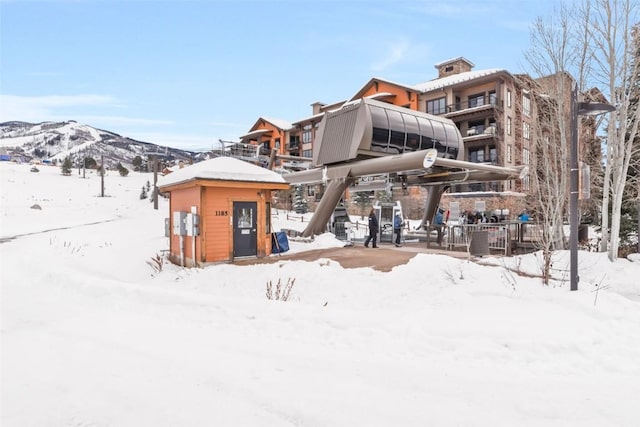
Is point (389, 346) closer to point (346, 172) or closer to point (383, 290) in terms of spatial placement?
point (383, 290)

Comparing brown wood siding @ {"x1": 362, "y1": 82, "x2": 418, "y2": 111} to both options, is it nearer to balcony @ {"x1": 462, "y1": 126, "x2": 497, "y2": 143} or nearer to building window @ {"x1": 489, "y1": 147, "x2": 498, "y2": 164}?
balcony @ {"x1": 462, "y1": 126, "x2": 497, "y2": 143}

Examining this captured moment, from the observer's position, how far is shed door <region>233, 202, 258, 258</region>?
1395 centimetres

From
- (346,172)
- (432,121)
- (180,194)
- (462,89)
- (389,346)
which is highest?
(462,89)

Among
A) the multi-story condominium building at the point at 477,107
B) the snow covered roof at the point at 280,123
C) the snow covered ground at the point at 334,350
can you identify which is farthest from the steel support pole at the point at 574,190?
the snow covered roof at the point at 280,123

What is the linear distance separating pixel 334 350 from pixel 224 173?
30.1 feet

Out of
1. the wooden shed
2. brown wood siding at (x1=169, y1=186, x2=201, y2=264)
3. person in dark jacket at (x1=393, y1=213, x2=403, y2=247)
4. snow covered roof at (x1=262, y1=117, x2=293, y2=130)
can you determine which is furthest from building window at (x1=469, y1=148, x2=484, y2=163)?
brown wood siding at (x1=169, y1=186, x2=201, y2=264)

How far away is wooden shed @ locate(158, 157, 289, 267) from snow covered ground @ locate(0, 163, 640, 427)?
271 centimetres

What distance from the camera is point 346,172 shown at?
17188mm

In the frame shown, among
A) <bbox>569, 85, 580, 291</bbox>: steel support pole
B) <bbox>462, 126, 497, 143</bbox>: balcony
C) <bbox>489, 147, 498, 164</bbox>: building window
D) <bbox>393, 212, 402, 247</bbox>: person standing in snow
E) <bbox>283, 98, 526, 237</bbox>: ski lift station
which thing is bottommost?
<bbox>393, 212, 402, 247</bbox>: person standing in snow

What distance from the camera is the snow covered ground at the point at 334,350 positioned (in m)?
3.88

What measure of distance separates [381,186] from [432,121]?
4.40m

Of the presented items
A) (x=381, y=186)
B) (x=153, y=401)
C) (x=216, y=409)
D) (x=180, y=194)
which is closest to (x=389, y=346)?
(x=216, y=409)

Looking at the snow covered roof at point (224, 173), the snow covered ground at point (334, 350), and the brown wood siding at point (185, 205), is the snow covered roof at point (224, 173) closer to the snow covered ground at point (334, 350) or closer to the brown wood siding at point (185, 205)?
the brown wood siding at point (185, 205)

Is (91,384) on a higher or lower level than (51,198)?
lower
